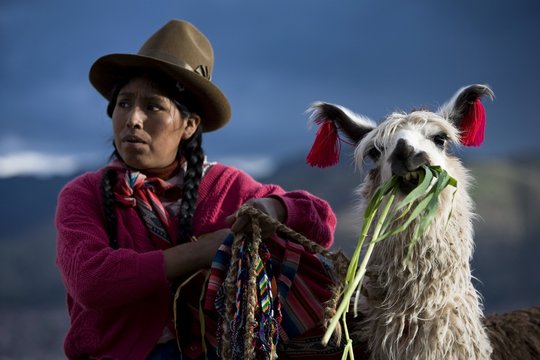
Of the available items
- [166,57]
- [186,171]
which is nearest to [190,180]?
[186,171]

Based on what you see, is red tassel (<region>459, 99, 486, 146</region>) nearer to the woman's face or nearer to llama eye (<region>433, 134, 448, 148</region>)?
llama eye (<region>433, 134, 448, 148</region>)

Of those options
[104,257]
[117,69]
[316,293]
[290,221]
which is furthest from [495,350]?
[117,69]

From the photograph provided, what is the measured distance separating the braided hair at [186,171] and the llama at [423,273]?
730 mm

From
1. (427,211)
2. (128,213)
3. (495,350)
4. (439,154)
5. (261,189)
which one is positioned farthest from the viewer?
(261,189)

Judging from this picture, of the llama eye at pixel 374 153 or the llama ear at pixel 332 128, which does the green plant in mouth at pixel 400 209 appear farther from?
the llama ear at pixel 332 128

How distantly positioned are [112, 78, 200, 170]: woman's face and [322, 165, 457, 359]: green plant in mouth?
3.10ft

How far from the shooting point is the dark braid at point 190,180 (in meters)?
2.83

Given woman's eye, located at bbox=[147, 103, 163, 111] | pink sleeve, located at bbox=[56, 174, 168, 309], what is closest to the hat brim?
woman's eye, located at bbox=[147, 103, 163, 111]

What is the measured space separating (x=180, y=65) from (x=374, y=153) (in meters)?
0.90

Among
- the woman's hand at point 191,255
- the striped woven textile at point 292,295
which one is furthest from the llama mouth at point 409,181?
the woman's hand at point 191,255

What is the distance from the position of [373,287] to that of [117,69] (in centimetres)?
141

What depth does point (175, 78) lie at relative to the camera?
296 centimetres

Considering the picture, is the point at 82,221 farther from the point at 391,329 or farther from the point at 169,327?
the point at 391,329

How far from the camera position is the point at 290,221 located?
2.65m
